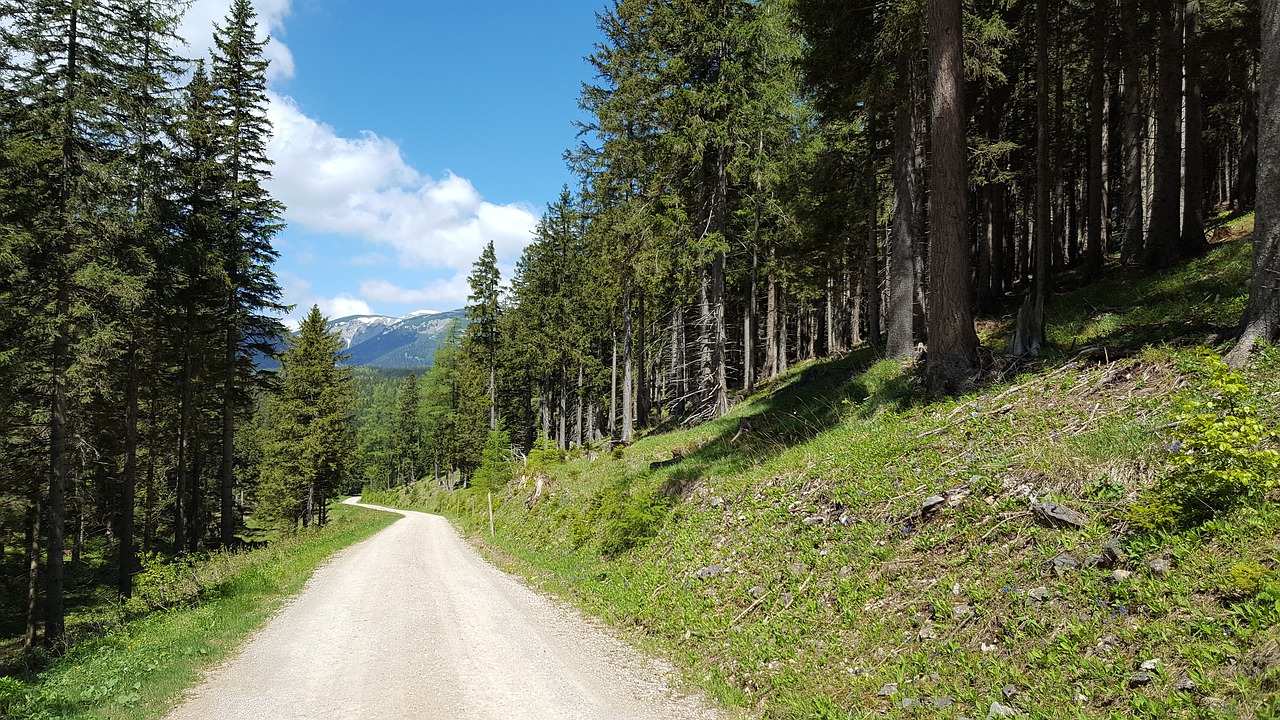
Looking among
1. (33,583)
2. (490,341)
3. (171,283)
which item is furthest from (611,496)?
(490,341)

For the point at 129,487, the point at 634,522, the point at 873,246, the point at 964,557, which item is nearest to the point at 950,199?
the point at 964,557

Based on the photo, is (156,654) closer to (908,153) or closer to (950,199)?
(950,199)

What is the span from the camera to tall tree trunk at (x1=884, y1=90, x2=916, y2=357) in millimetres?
13500

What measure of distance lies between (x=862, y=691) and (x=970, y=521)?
2.20m

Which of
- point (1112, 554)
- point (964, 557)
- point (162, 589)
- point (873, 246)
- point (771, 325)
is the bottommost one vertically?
point (162, 589)

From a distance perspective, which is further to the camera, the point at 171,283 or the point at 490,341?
the point at 490,341

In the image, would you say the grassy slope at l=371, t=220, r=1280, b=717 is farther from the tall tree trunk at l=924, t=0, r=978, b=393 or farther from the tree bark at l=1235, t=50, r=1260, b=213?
the tree bark at l=1235, t=50, r=1260, b=213

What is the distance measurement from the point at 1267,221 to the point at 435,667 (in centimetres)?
1065

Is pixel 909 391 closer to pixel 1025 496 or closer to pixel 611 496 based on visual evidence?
pixel 1025 496

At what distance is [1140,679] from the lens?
3.60m

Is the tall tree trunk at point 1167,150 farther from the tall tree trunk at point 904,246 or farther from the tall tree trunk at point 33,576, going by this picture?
the tall tree trunk at point 33,576

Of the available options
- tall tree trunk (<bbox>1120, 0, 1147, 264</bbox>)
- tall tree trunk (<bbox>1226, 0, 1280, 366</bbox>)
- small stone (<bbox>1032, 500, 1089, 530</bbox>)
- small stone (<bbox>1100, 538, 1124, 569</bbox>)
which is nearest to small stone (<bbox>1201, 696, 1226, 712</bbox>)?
small stone (<bbox>1100, 538, 1124, 569</bbox>)

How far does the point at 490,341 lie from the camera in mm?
44812

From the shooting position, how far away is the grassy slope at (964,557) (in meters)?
3.88
